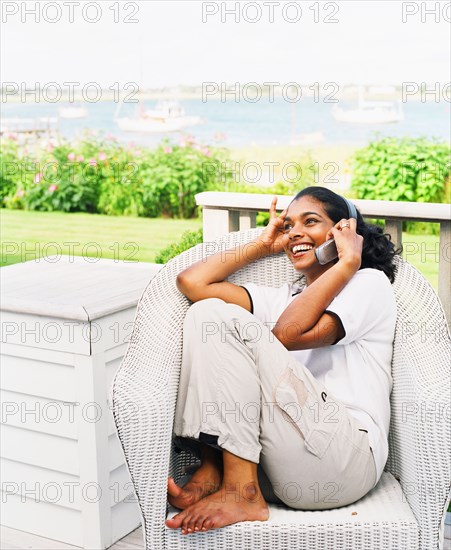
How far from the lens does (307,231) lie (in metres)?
2.07

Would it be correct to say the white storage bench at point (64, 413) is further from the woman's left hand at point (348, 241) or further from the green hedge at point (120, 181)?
the green hedge at point (120, 181)

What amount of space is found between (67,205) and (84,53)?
15.2 m

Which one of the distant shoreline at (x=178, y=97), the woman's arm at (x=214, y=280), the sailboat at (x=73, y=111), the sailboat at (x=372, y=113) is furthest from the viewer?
the sailboat at (x=73, y=111)

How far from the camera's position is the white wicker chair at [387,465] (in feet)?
5.61

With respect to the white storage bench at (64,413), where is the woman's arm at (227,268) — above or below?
above

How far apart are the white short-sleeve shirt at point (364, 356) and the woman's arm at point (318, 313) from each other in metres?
0.02

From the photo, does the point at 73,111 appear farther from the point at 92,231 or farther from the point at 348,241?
the point at 348,241

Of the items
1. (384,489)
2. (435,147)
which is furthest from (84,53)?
(384,489)

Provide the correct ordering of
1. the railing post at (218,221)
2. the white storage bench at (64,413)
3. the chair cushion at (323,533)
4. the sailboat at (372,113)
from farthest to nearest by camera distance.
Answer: the sailboat at (372,113) < the railing post at (218,221) < the white storage bench at (64,413) < the chair cushion at (323,533)

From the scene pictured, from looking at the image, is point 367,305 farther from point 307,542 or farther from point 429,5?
point 429,5

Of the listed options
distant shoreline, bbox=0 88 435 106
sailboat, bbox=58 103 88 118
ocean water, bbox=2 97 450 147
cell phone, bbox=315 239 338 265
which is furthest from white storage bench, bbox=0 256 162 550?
sailboat, bbox=58 103 88 118

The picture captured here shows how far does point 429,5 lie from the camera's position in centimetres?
1688

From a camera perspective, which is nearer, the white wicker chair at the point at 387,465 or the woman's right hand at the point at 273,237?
the white wicker chair at the point at 387,465

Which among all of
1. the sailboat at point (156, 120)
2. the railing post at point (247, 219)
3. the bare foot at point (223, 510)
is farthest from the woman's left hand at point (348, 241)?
the sailboat at point (156, 120)
